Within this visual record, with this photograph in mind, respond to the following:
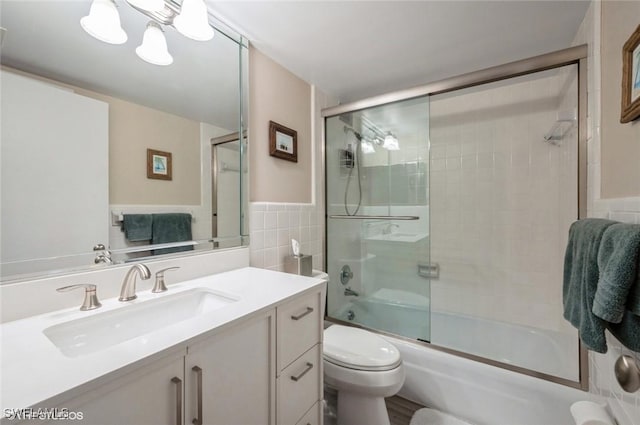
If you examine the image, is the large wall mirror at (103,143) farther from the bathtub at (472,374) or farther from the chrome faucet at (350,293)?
the bathtub at (472,374)

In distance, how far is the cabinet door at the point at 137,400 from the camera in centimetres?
46

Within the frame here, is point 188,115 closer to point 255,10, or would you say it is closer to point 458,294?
point 255,10

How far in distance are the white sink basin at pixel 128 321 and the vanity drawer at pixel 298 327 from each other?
0.20m

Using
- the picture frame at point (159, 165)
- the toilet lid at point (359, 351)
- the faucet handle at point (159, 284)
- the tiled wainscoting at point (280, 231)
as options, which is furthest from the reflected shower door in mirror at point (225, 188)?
the toilet lid at point (359, 351)

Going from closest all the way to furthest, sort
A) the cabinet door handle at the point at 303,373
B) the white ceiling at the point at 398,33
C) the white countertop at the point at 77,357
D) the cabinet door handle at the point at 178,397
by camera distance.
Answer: the white countertop at the point at 77,357, the cabinet door handle at the point at 178,397, the cabinet door handle at the point at 303,373, the white ceiling at the point at 398,33

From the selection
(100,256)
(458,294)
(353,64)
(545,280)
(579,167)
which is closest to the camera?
(100,256)

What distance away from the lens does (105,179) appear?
3.02 feet

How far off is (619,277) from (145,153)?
5.09 ft

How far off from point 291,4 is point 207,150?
788 millimetres

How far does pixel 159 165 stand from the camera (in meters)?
1.08

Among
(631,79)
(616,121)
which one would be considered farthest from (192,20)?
(616,121)

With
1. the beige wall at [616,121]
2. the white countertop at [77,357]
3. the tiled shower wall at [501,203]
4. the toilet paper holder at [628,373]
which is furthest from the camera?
the tiled shower wall at [501,203]

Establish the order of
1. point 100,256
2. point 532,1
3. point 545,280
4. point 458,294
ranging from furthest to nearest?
point 458,294 → point 545,280 → point 532,1 → point 100,256

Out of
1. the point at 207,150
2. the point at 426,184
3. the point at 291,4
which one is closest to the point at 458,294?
the point at 426,184
